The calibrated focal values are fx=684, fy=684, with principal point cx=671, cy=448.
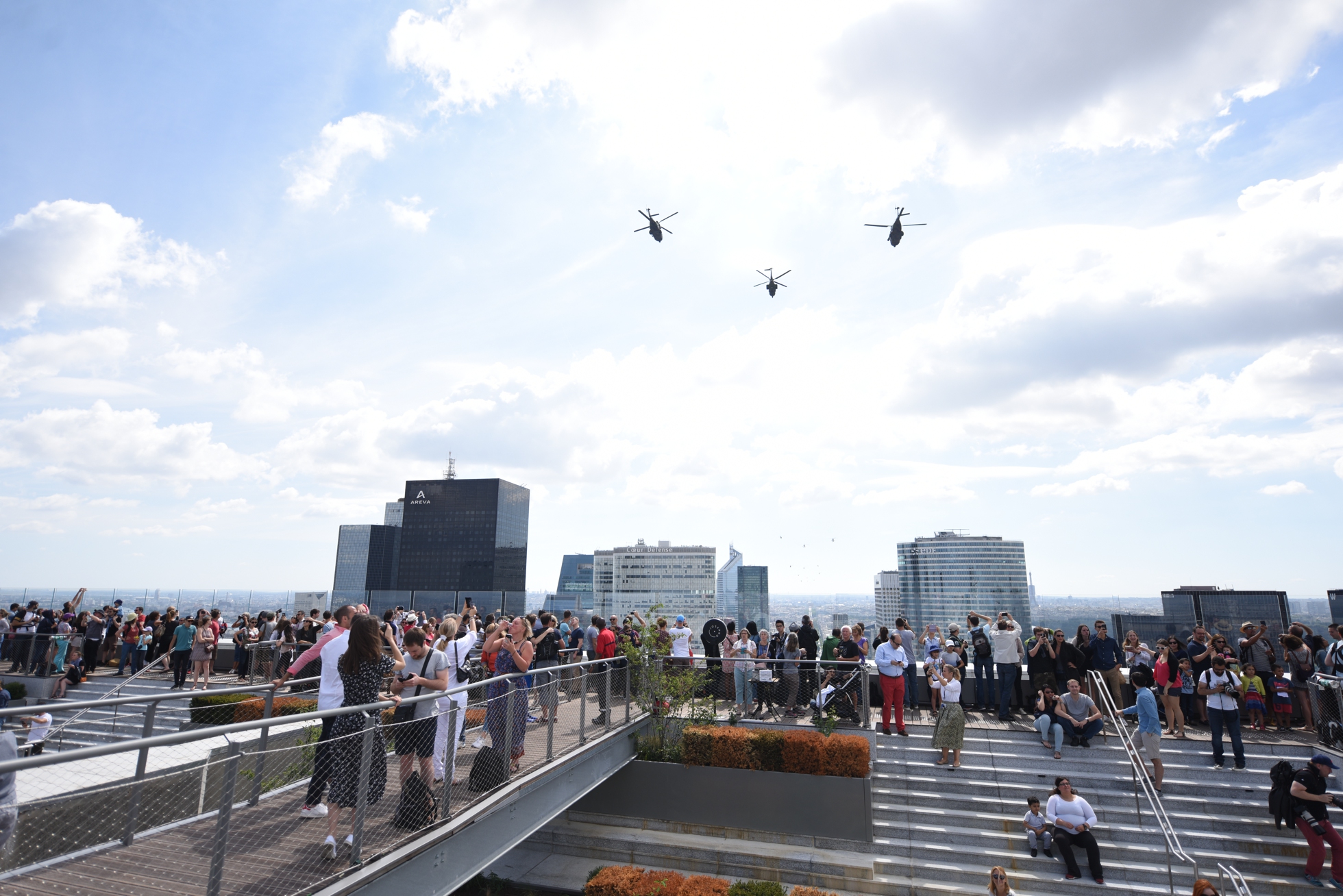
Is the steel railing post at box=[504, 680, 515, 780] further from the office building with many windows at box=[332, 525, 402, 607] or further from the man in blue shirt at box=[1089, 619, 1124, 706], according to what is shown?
the office building with many windows at box=[332, 525, 402, 607]

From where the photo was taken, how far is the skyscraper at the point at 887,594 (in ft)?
539

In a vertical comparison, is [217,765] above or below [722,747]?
above

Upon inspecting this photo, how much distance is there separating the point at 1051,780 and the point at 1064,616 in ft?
250

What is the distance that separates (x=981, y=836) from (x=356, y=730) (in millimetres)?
10065

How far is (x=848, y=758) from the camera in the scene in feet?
39.0

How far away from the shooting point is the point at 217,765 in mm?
4688

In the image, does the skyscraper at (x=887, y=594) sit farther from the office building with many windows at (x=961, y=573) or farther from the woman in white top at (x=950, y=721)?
the woman in white top at (x=950, y=721)

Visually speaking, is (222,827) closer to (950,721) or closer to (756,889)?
(756,889)

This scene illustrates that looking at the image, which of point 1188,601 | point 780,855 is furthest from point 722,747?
point 1188,601

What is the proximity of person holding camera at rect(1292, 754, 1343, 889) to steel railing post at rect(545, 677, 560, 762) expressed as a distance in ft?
34.4

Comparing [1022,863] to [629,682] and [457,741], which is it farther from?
[457,741]

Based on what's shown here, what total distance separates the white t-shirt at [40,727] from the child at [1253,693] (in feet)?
64.1

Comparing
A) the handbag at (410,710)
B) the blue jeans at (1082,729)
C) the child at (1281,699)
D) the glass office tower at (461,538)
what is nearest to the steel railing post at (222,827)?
the handbag at (410,710)

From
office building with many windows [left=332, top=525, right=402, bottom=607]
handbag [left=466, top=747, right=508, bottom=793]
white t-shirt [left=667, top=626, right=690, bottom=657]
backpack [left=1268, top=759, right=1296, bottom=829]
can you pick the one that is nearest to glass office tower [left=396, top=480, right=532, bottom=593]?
office building with many windows [left=332, top=525, right=402, bottom=607]
